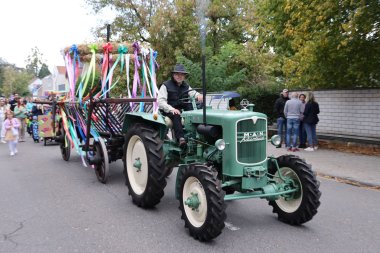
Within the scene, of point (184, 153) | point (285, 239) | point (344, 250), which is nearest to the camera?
point (344, 250)

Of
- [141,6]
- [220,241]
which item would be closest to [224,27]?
[141,6]

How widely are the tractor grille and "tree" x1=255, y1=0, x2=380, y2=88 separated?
6395mm

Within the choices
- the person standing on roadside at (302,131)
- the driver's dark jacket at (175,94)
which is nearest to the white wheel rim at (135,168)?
the driver's dark jacket at (175,94)

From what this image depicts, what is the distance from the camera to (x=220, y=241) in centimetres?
466

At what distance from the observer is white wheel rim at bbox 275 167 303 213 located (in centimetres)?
512

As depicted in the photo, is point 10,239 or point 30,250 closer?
point 30,250

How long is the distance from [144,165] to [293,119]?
713 cm

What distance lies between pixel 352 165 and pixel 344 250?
5.66 m

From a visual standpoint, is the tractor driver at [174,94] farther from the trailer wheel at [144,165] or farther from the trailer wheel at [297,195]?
the trailer wheel at [297,195]

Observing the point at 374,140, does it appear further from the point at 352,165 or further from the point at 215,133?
the point at 215,133

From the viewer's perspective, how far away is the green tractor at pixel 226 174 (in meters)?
4.58

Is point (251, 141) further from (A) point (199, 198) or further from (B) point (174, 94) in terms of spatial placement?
(B) point (174, 94)

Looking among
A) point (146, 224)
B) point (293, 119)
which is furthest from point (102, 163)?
point (293, 119)

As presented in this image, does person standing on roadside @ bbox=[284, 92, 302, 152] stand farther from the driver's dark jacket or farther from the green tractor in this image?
the green tractor
